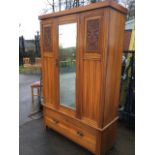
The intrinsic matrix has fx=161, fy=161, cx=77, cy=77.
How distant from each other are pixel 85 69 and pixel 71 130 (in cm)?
92

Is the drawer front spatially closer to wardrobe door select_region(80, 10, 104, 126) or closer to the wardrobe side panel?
wardrobe door select_region(80, 10, 104, 126)

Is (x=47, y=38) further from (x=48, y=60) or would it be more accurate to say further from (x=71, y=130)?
(x=71, y=130)

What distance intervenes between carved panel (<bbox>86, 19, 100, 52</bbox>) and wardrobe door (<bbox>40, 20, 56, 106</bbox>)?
603 millimetres

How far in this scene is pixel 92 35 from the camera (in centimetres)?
171

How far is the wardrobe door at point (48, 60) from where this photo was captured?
220cm

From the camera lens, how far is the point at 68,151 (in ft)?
7.18

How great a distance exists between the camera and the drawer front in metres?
2.00

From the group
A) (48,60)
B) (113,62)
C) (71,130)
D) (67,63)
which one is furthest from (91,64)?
(71,130)

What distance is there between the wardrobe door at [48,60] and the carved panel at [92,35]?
1.98ft

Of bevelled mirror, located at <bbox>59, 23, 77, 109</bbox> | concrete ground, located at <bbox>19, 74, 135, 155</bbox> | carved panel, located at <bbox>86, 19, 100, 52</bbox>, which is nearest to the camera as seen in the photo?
carved panel, located at <bbox>86, 19, 100, 52</bbox>

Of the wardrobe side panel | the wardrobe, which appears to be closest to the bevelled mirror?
the wardrobe

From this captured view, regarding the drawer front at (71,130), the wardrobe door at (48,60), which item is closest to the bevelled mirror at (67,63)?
the wardrobe door at (48,60)
